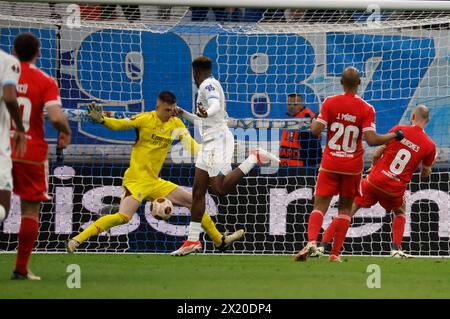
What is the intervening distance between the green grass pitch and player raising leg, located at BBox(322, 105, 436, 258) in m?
0.70

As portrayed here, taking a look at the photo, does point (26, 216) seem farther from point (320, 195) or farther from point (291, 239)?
point (291, 239)

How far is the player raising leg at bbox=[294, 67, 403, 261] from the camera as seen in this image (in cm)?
1105

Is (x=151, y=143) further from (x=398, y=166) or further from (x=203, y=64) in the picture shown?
(x=398, y=166)

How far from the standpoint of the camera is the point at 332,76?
586 inches

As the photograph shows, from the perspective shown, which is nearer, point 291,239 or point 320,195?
point 320,195

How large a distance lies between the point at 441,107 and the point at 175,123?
13.2ft

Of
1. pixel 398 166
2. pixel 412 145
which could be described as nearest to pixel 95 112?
pixel 398 166

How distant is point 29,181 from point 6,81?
1.03 metres

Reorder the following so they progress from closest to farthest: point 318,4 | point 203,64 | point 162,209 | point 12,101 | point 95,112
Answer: point 12,101 < point 203,64 < point 95,112 < point 162,209 < point 318,4

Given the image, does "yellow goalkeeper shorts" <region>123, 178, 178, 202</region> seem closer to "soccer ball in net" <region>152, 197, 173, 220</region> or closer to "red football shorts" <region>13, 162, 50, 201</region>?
"soccer ball in net" <region>152, 197, 173, 220</region>

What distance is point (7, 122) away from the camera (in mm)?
8516

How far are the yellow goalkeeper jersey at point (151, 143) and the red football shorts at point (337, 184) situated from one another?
6.26ft
